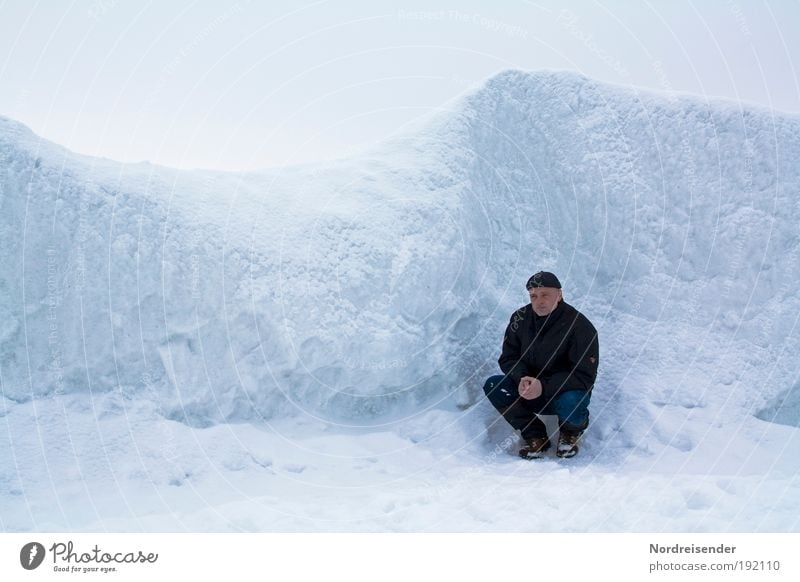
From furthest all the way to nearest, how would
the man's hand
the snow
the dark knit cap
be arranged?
the dark knit cap < the man's hand < the snow

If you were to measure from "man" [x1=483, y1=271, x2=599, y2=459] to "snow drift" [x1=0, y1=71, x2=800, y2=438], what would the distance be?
493 millimetres

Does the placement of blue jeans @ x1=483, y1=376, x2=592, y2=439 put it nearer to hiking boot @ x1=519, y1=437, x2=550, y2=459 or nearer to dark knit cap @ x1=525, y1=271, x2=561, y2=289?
hiking boot @ x1=519, y1=437, x2=550, y2=459

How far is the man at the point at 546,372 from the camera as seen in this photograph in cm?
431

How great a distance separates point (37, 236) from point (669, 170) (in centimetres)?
491

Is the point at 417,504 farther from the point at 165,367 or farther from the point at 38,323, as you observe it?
the point at 38,323

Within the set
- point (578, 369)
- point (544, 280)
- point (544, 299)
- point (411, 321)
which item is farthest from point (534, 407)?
point (411, 321)

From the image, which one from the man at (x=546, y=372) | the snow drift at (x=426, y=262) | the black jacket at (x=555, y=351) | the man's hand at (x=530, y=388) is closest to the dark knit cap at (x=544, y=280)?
the man at (x=546, y=372)

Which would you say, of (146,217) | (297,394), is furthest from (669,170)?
(146,217)

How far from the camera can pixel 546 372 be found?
14.7 feet

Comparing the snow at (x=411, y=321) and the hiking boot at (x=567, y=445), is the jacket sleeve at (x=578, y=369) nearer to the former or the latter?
the hiking boot at (x=567, y=445)

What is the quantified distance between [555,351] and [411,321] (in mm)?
A: 1152

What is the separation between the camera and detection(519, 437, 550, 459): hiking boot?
4.37 metres

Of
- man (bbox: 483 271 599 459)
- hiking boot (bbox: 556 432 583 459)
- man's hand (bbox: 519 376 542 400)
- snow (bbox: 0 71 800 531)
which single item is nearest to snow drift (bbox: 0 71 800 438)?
snow (bbox: 0 71 800 531)

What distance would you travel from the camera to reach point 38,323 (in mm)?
4133
